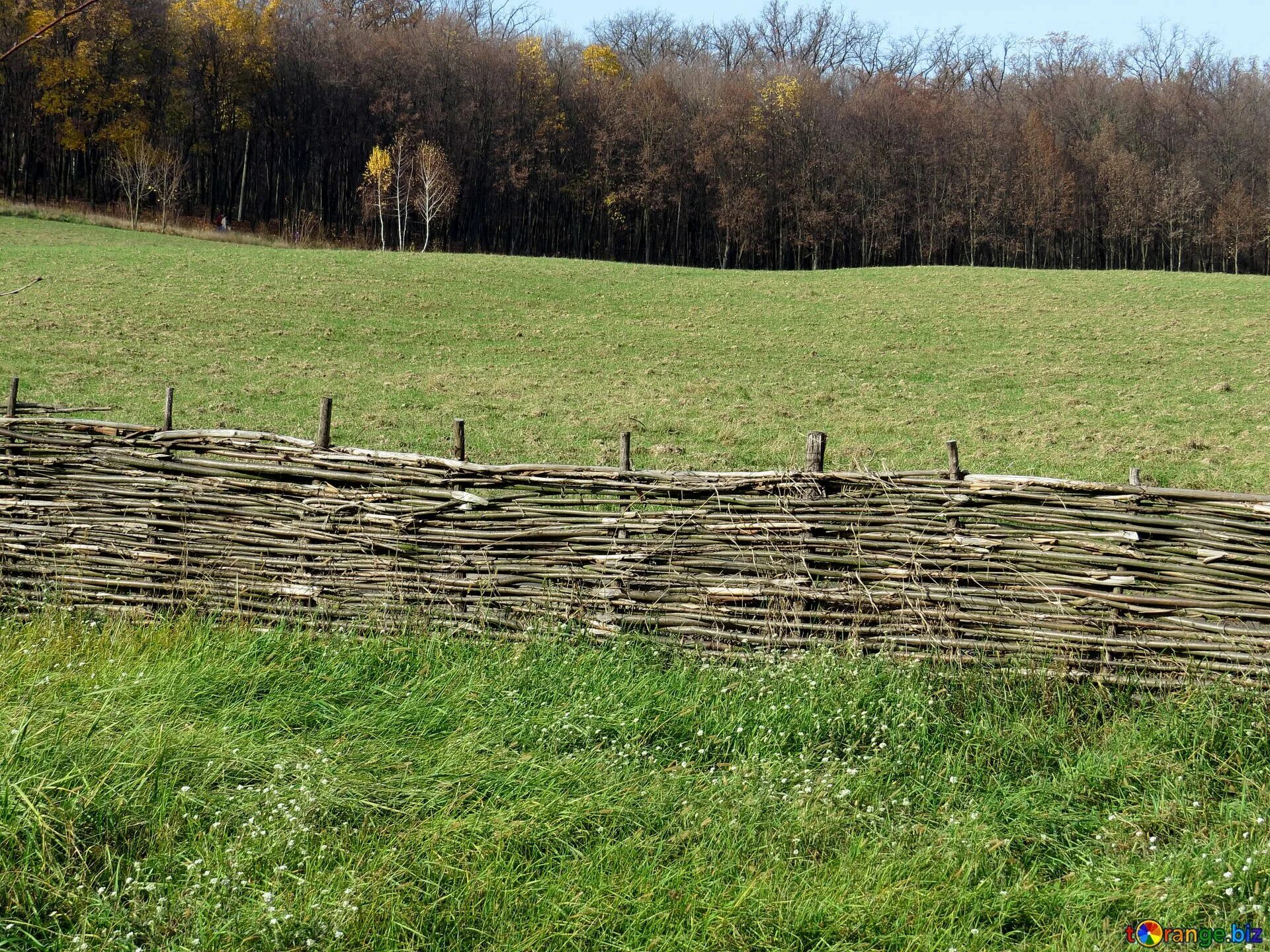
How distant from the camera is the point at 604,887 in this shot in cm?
289

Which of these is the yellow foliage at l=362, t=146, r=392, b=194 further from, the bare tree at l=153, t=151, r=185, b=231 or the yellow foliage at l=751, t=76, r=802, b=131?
the yellow foliage at l=751, t=76, r=802, b=131

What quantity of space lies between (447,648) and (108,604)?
226cm

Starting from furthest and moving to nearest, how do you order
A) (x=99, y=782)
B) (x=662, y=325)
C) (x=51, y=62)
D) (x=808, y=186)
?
(x=808, y=186) < (x=51, y=62) < (x=662, y=325) < (x=99, y=782)

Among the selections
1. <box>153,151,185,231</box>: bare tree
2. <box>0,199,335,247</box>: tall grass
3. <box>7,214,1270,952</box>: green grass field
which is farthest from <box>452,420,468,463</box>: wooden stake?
<box>153,151,185,231</box>: bare tree

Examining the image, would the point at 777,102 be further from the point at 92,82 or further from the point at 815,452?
the point at 815,452

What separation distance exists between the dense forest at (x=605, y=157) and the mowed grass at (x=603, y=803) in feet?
148

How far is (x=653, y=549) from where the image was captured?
4812mm

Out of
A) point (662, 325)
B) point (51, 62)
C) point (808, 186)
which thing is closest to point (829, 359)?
point (662, 325)

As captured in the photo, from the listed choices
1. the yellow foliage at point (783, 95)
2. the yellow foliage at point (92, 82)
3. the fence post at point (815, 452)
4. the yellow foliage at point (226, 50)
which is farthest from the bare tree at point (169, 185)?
the fence post at point (815, 452)

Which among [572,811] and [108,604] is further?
[108,604]

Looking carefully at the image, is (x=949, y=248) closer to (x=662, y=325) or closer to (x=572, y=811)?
(x=662, y=325)

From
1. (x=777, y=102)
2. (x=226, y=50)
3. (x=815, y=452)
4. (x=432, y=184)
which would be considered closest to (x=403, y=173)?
(x=432, y=184)

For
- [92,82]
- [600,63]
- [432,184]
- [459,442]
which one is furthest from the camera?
[600,63]

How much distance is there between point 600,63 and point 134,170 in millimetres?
29283
